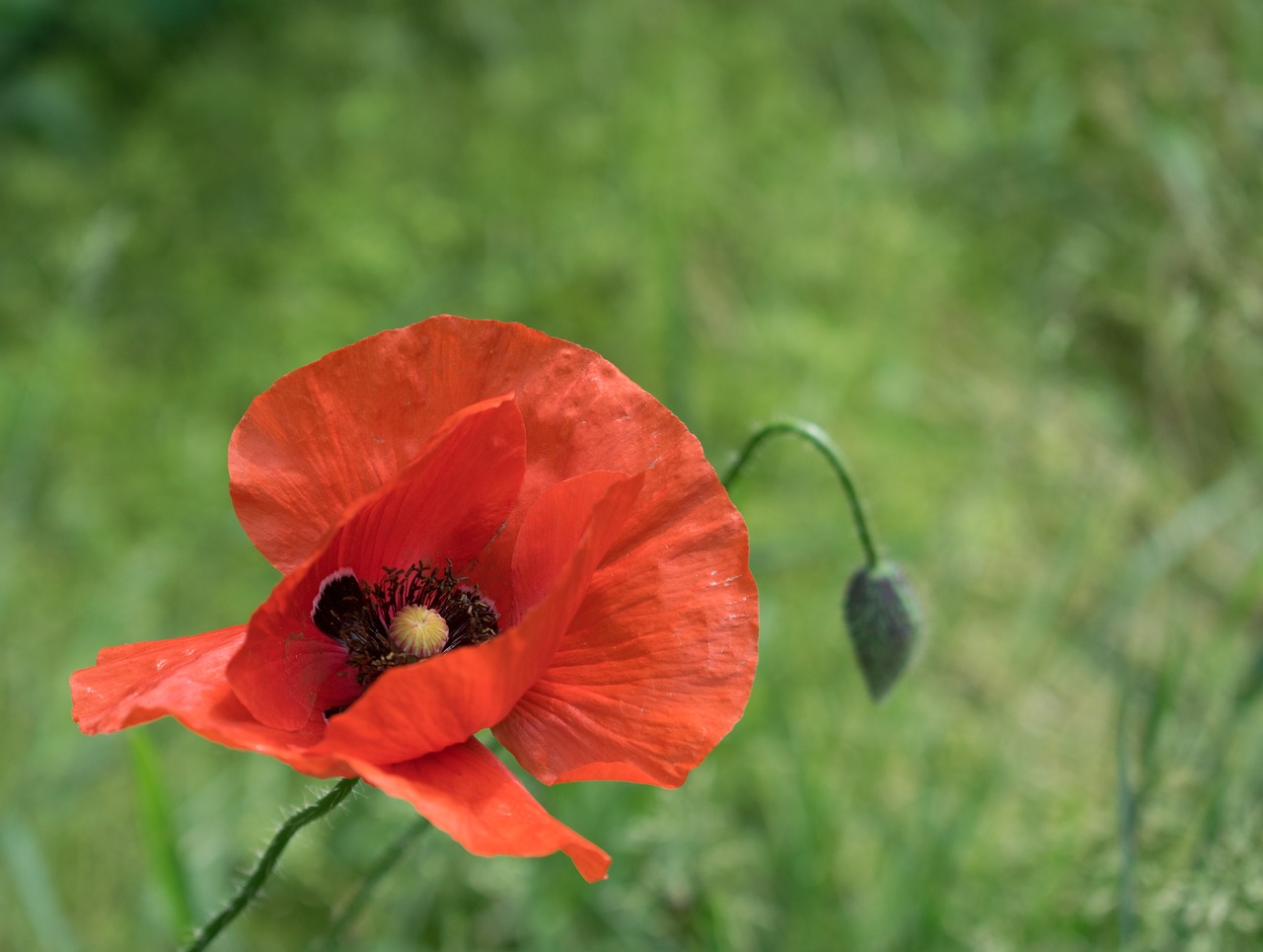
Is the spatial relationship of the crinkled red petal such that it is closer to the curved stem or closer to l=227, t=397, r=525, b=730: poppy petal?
l=227, t=397, r=525, b=730: poppy petal

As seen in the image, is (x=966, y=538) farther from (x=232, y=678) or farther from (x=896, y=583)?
(x=232, y=678)

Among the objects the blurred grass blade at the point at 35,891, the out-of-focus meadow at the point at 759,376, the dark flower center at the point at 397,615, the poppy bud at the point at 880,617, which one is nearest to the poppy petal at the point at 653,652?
the dark flower center at the point at 397,615

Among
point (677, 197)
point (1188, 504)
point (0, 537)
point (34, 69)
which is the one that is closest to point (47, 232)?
point (34, 69)

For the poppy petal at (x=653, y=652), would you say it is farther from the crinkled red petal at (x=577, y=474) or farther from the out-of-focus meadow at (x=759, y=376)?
the out-of-focus meadow at (x=759, y=376)

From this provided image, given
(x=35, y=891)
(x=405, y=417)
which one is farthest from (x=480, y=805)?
(x=35, y=891)

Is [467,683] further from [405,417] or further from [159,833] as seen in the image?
[159,833]

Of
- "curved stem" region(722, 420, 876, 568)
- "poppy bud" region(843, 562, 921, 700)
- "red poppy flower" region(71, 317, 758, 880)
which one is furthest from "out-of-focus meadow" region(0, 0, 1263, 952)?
"red poppy flower" region(71, 317, 758, 880)
